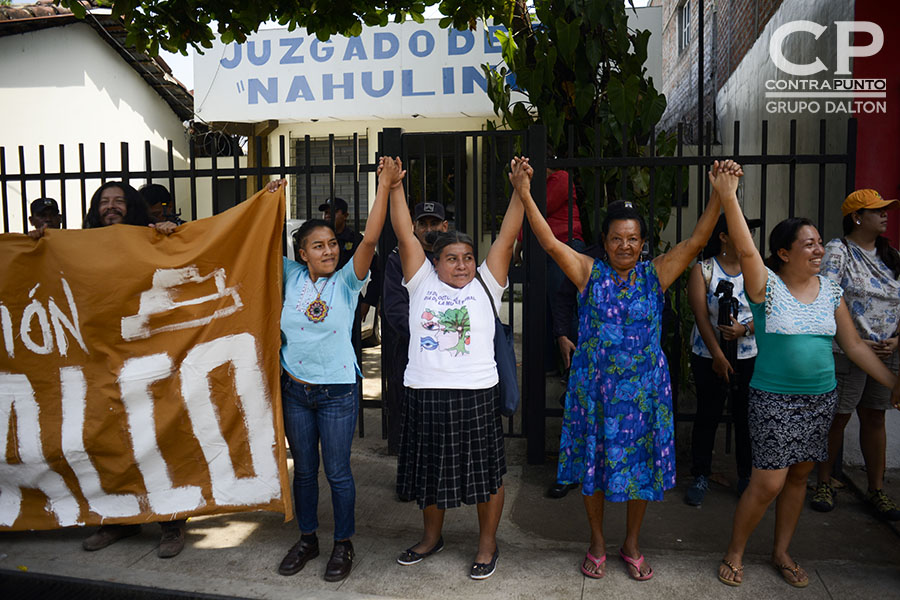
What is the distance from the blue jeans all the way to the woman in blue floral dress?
3.51 ft

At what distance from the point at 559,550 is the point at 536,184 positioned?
2.29m

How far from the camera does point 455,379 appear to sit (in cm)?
345

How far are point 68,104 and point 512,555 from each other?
533 inches

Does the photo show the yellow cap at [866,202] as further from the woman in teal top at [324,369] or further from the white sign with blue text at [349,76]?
the white sign with blue text at [349,76]

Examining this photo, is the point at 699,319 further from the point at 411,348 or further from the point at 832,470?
the point at 411,348

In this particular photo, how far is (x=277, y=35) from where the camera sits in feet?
37.1

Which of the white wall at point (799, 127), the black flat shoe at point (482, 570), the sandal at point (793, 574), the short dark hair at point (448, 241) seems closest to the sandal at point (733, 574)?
the sandal at point (793, 574)

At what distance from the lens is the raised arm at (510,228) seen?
11.7 feet

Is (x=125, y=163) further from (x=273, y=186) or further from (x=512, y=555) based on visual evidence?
(x=512, y=555)

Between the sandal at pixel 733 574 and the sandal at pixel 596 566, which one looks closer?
the sandal at pixel 733 574

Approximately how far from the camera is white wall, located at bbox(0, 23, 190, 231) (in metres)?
13.0

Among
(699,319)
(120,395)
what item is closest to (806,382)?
(699,319)

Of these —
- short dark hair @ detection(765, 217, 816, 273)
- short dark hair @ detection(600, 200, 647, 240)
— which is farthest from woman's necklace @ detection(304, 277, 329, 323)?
short dark hair @ detection(765, 217, 816, 273)

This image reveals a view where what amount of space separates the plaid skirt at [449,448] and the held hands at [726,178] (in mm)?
1416
